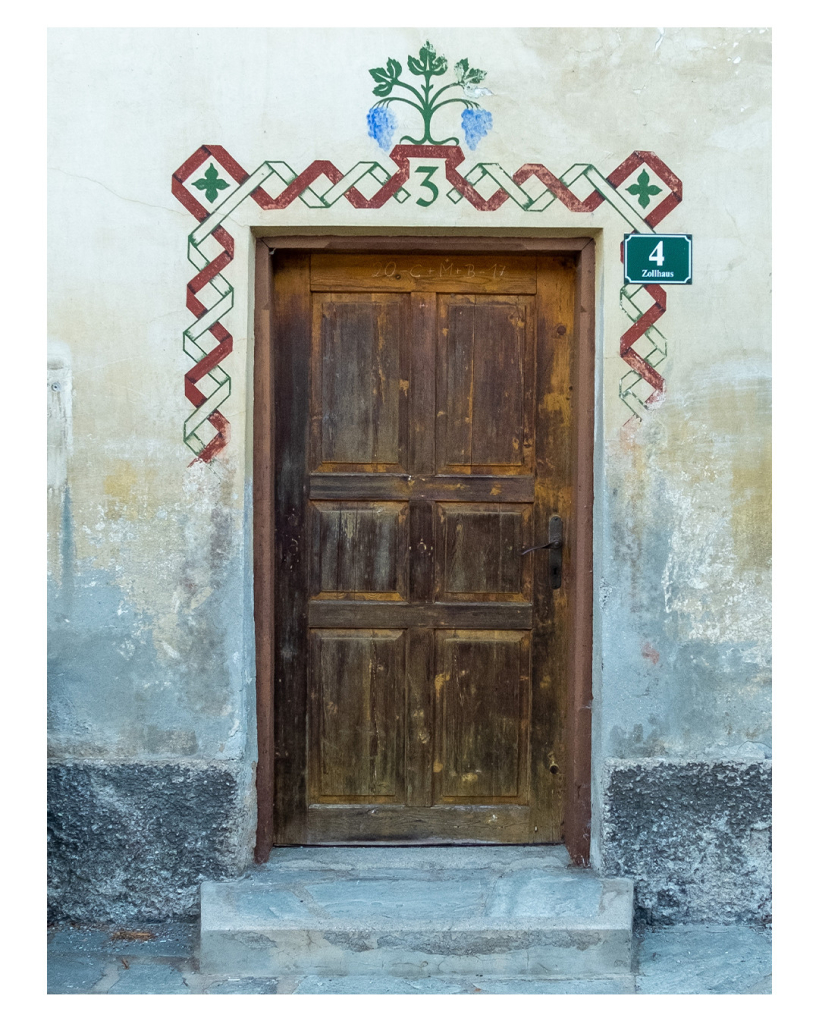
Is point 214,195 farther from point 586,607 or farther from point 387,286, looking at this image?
point 586,607

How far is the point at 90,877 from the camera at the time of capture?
126 inches

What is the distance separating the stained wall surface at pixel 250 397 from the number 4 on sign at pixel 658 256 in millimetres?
93

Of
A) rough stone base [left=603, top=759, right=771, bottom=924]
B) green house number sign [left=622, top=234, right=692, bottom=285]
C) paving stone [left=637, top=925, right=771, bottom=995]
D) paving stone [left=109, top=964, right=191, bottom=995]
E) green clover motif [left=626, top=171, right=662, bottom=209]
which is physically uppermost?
green clover motif [left=626, top=171, right=662, bottom=209]

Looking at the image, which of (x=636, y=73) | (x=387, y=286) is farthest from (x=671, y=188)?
(x=387, y=286)

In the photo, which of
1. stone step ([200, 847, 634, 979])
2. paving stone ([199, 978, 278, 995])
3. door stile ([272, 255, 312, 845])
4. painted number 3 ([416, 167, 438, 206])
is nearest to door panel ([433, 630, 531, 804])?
stone step ([200, 847, 634, 979])

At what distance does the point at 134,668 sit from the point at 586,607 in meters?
1.67

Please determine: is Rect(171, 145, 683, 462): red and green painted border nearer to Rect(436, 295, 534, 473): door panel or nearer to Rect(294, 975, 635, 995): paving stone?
Rect(436, 295, 534, 473): door panel

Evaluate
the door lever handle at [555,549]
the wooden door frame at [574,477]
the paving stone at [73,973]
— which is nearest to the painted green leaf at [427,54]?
the wooden door frame at [574,477]

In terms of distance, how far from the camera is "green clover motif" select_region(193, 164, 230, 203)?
3121 millimetres

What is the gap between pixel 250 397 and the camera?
3238mm

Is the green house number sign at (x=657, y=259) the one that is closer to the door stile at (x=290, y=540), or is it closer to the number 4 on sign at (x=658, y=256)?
the number 4 on sign at (x=658, y=256)

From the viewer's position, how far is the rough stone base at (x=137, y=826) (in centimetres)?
320

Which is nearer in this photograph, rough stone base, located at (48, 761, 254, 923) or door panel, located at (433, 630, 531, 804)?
rough stone base, located at (48, 761, 254, 923)

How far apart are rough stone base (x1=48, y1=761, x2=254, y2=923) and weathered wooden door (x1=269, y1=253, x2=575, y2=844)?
12.6 inches
